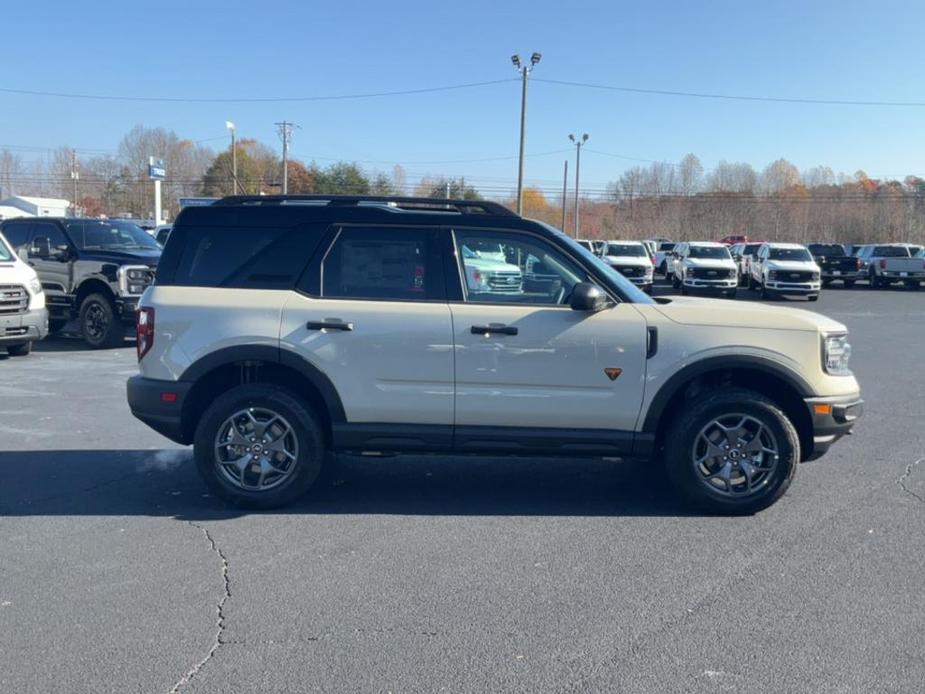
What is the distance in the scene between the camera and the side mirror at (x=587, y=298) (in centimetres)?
530

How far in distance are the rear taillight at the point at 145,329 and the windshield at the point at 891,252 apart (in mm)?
34232

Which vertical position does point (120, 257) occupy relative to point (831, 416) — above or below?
above

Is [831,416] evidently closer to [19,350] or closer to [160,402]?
[160,402]

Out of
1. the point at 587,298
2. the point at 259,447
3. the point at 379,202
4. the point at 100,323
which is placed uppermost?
the point at 379,202

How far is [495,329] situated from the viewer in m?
5.40

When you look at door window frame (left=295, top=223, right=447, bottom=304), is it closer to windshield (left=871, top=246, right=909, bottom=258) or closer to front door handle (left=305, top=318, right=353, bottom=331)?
front door handle (left=305, top=318, right=353, bottom=331)

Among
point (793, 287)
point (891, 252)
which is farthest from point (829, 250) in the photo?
point (793, 287)

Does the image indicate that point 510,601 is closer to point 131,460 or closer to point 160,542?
point 160,542

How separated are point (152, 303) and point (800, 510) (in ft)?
15.0

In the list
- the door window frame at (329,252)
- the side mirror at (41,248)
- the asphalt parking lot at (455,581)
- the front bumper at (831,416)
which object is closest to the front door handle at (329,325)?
the door window frame at (329,252)

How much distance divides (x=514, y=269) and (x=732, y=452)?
188 cm

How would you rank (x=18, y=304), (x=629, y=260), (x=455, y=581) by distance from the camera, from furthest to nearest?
(x=629, y=260) → (x=18, y=304) → (x=455, y=581)

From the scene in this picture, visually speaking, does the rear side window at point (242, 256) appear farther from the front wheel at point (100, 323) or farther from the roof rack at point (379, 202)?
the front wheel at point (100, 323)

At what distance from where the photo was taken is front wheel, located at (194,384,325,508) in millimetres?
5559
